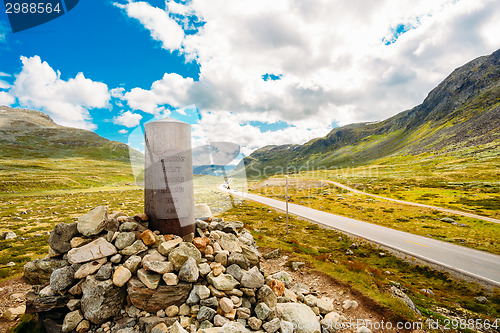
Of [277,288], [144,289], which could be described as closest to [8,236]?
[144,289]

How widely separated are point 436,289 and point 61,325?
21.3 metres

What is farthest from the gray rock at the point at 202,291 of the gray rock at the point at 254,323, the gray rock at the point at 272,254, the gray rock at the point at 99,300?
the gray rock at the point at 272,254

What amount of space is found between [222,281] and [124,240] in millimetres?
4298

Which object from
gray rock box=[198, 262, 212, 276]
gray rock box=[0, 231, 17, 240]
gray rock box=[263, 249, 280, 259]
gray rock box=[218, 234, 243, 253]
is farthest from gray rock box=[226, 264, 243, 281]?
gray rock box=[0, 231, 17, 240]

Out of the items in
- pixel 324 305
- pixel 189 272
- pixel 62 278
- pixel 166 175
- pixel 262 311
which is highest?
pixel 166 175

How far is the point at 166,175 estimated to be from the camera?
9.62 metres

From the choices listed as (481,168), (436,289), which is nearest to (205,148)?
(436,289)

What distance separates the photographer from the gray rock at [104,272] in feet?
25.5

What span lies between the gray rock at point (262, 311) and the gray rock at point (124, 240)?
567cm

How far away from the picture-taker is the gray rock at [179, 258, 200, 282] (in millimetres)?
8062

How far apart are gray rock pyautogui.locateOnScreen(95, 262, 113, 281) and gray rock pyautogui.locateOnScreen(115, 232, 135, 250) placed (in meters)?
0.78

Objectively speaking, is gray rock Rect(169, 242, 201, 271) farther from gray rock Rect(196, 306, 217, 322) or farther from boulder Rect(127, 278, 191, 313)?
gray rock Rect(196, 306, 217, 322)

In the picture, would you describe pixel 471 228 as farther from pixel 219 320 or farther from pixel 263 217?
pixel 219 320

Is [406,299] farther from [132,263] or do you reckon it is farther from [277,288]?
[132,263]
